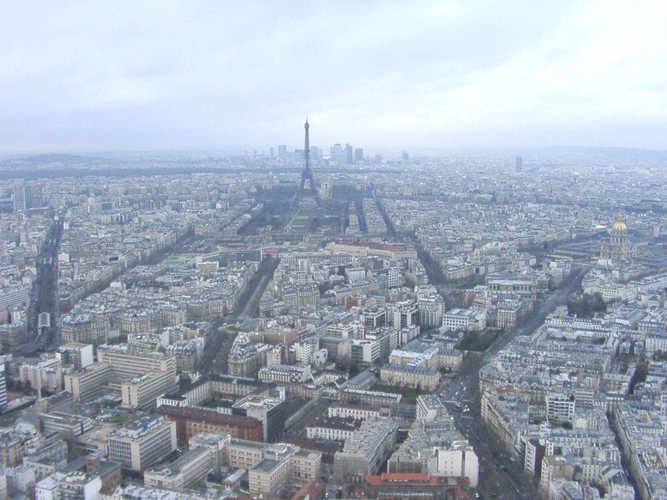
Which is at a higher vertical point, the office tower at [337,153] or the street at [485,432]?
the office tower at [337,153]

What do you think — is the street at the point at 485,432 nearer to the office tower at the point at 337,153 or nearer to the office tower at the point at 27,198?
the office tower at the point at 27,198

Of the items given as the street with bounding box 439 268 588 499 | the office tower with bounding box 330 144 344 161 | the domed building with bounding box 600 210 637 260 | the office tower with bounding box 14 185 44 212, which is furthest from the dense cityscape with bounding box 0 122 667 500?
the office tower with bounding box 330 144 344 161

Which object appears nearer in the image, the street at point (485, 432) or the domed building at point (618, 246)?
the street at point (485, 432)

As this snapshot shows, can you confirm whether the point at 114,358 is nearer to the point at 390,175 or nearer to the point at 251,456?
the point at 251,456

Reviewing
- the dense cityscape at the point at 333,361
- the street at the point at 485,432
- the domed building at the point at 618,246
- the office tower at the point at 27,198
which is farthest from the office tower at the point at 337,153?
the street at the point at 485,432

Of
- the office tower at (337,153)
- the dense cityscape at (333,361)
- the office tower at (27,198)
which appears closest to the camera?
the dense cityscape at (333,361)

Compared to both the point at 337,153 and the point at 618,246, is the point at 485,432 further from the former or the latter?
the point at 337,153

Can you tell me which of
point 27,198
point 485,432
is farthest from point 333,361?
point 27,198
